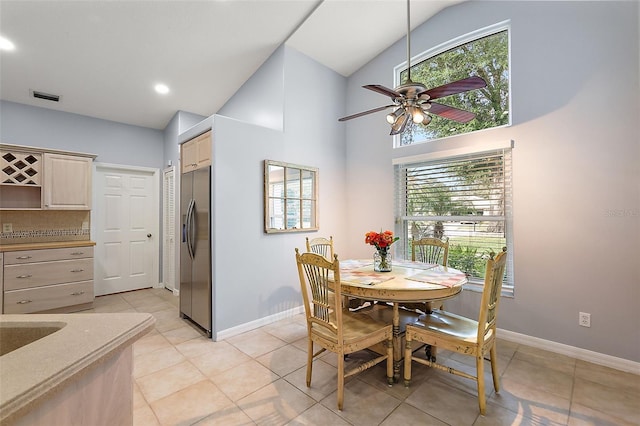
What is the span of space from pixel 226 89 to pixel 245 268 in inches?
111

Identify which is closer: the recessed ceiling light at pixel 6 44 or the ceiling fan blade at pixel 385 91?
the ceiling fan blade at pixel 385 91

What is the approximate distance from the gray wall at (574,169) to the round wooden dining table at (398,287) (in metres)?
1.05

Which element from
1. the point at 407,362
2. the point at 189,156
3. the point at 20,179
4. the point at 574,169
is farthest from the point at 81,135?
the point at 574,169

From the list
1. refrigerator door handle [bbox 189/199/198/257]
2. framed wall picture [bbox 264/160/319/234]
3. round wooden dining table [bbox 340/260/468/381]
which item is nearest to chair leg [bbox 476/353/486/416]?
round wooden dining table [bbox 340/260/468/381]

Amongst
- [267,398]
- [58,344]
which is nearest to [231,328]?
[267,398]

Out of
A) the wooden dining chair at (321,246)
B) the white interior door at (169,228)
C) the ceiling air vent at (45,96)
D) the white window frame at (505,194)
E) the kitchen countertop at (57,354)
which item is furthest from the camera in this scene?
the white interior door at (169,228)

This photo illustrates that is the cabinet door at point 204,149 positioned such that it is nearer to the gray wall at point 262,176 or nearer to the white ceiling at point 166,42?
the gray wall at point 262,176

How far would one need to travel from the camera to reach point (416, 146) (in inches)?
148

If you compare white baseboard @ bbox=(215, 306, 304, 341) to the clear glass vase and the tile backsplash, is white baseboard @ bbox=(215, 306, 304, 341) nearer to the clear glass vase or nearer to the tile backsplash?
the clear glass vase

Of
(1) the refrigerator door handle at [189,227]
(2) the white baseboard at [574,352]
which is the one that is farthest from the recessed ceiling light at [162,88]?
(2) the white baseboard at [574,352]

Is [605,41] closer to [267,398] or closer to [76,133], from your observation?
[267,398]

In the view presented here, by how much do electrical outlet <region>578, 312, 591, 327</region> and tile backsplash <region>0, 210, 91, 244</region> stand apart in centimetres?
621

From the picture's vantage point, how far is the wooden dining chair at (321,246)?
3510mm

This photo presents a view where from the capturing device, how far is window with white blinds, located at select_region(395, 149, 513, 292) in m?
3.13
